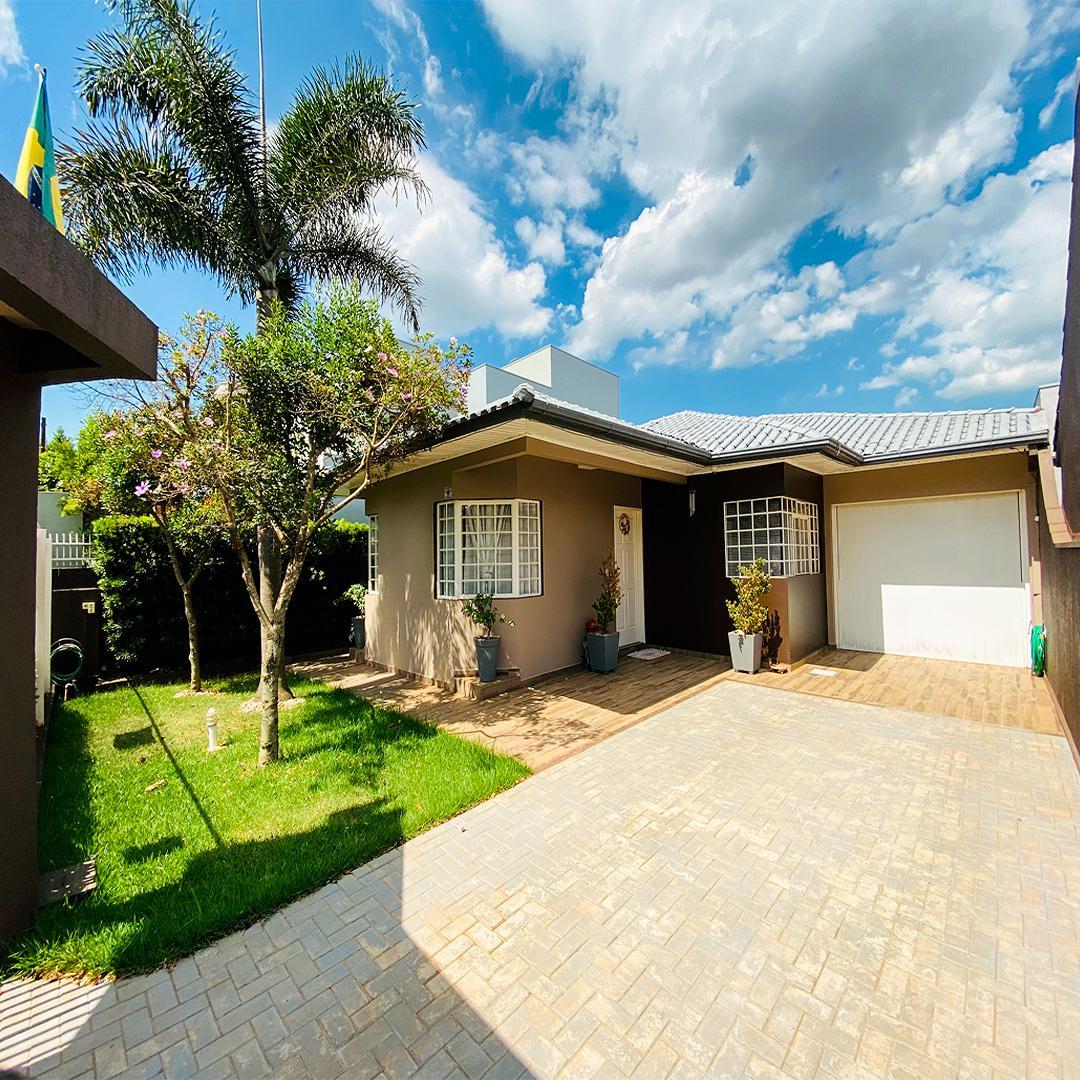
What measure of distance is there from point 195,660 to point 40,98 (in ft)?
24.6

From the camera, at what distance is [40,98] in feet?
8.75

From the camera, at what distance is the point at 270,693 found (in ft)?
16.7

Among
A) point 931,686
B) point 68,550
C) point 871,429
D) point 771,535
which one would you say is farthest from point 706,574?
point 68,550

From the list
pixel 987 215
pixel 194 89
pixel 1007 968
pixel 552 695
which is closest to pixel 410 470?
pixel 552 695

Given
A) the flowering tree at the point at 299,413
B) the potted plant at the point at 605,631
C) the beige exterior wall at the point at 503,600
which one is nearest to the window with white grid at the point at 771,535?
the beige exterior wall at the point at 503,600

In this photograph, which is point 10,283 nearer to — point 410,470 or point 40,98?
point 40,98

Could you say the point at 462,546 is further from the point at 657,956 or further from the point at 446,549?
the point at 657,956

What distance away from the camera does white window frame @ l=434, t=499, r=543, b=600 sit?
784 cm

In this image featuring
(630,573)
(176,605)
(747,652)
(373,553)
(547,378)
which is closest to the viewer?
(747,652)

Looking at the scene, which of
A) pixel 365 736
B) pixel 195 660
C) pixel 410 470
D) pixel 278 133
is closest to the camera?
pixel 365 736

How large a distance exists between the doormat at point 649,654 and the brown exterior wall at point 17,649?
324 inches

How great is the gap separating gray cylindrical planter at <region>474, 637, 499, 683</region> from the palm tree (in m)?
3.13

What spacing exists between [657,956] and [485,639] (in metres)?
5.10

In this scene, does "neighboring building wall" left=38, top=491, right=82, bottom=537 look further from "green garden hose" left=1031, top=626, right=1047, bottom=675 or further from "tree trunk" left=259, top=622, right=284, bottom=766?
"green garden hose" left=1031, top=626, right=1047, bottom=675
